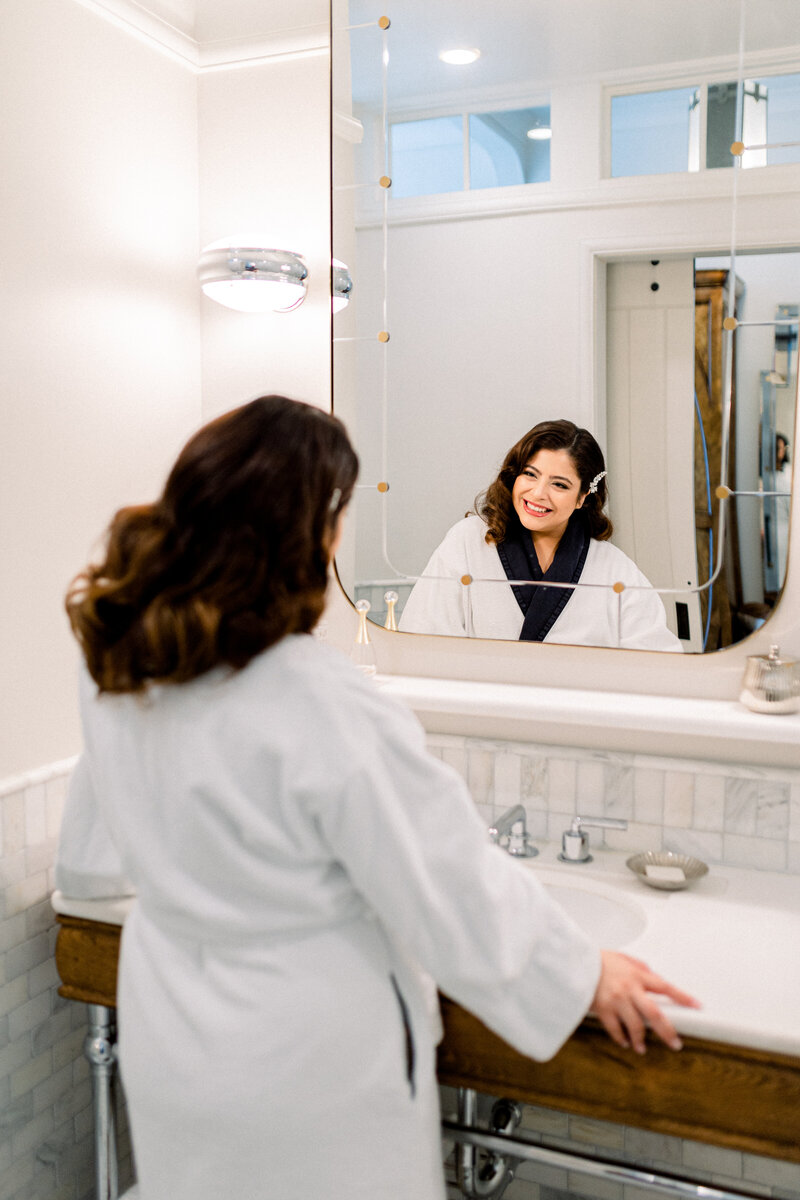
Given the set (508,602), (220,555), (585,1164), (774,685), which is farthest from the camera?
(508,602)

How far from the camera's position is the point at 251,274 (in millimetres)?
1704

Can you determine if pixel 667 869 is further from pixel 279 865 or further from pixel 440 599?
pixel 279 865

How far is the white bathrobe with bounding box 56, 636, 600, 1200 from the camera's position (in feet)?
3.03

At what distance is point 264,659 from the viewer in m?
0.94

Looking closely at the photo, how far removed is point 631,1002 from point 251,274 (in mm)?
1288

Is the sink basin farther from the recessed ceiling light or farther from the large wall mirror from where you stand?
the recessed ceiling light

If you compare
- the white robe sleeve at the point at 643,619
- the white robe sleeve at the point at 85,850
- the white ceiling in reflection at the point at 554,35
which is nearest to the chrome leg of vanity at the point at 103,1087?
the white robe sleeve at the point at 85,850

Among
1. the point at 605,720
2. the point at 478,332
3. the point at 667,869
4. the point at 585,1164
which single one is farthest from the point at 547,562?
Result: the point at 585,1164

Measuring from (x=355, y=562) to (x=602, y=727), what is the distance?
1.73ft

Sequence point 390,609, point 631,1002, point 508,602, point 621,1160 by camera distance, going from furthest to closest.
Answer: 1. point 390,609
2. point 508,602
3. point 621,1160
4. point 631,1002

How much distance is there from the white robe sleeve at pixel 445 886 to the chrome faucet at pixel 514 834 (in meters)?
0.57

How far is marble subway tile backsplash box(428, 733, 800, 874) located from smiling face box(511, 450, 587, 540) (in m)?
0.37

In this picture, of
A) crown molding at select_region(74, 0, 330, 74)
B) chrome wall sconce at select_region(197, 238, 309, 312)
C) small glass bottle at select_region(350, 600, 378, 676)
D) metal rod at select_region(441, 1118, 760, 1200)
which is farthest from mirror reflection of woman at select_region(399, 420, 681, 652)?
crown molding at select_region(74, 0, 330, 74)

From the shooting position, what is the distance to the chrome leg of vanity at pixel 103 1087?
1.48 m
